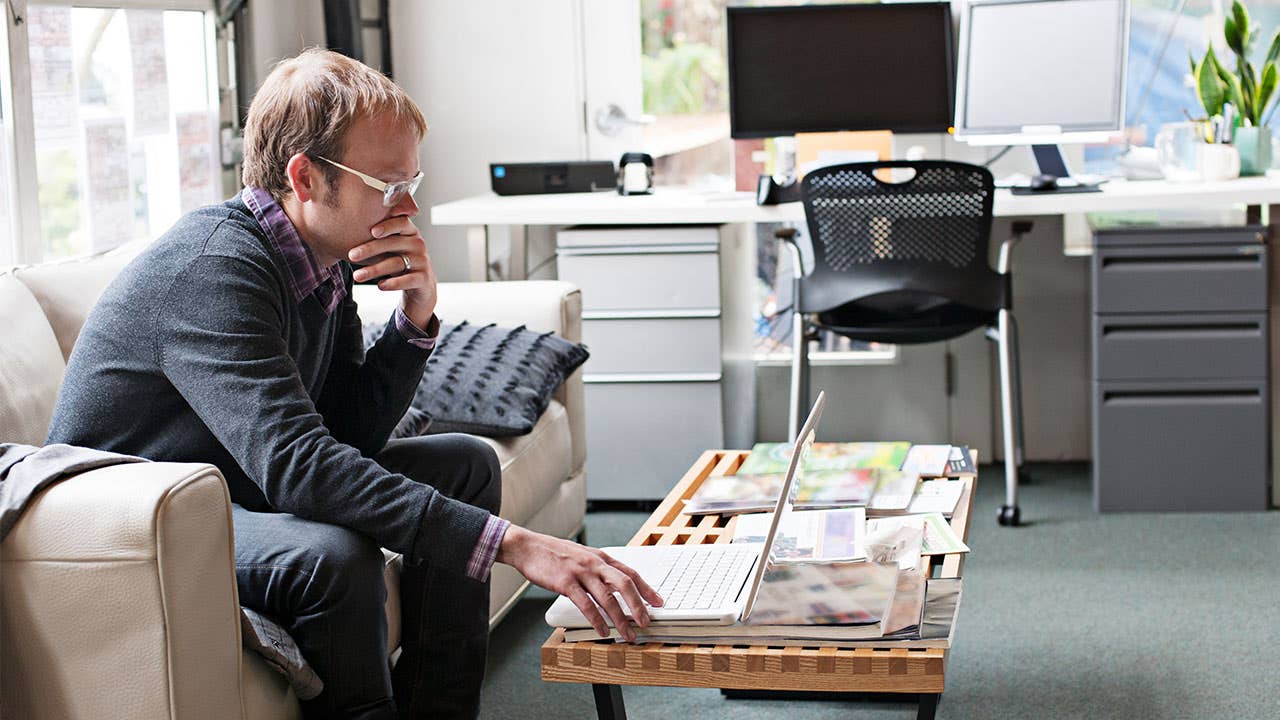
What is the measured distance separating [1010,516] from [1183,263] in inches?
28.3

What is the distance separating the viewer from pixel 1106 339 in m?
3.31

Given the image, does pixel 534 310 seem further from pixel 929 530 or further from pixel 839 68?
pixel 839 68

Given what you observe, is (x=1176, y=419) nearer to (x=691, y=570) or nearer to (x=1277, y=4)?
(x=1277, y=4)

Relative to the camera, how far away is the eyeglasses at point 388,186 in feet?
5.26

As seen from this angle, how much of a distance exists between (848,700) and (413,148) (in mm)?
1216

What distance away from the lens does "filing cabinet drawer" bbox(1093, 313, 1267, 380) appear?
3.27m

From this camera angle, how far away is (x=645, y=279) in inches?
138

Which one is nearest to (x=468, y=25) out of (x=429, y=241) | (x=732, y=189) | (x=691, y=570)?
(x=429, y=241)

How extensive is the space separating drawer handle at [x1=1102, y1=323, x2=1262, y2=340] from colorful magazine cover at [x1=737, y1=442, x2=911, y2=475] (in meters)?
1.16

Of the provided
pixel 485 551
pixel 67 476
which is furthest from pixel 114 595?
pixel 485 551

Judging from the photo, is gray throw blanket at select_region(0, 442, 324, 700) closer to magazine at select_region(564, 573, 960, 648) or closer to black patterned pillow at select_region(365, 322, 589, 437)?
magazine at select_region(564, 573, 960, 648)

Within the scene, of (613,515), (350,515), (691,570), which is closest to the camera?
(350,515)

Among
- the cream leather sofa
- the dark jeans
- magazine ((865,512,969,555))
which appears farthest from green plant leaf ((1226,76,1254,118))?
the cream leather sofa

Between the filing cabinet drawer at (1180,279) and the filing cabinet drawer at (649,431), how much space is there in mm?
963
